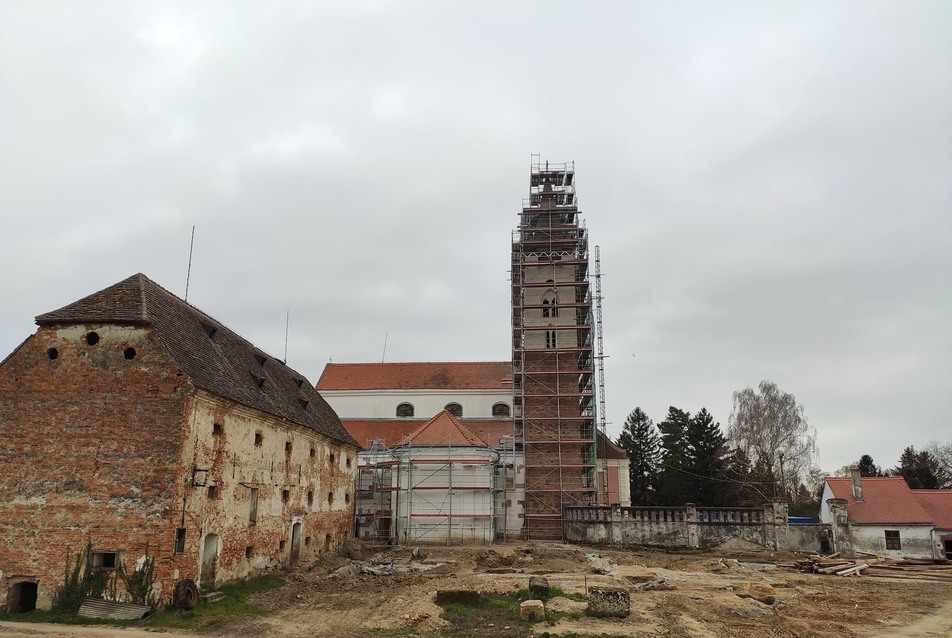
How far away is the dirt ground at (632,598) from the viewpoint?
1619 cm

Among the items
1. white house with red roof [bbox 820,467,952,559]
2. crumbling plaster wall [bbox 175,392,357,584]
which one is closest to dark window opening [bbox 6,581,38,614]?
crumbling plaster wall [bbox 175,392,357,584]

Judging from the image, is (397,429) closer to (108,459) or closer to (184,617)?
(108,459)

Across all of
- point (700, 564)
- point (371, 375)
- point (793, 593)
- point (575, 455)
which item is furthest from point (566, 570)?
point (371, 375)

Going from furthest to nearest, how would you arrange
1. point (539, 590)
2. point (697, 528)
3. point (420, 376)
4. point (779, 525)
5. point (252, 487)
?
point (420, 376) → point (697, 528) → point (779, 525) → point (252, 487) → point (539, 590)

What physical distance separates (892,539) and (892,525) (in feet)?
2.46

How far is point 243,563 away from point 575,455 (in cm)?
2524

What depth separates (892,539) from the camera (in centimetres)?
3447

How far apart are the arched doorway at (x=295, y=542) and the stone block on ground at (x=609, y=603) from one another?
1359 cm

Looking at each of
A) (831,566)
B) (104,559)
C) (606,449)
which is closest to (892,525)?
(831,566)

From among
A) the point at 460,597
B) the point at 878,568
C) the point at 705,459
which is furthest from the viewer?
the point at 705,459

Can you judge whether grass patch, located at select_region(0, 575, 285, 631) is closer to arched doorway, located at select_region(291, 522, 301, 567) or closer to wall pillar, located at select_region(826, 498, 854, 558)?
arched doorway, located at select_region(291, 522, 301, 567)

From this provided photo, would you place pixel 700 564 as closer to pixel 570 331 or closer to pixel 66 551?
pixel 570 331

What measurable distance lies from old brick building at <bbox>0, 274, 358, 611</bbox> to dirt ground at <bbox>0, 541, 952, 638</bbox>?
205cm

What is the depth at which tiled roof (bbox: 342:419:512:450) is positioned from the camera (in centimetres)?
4828
